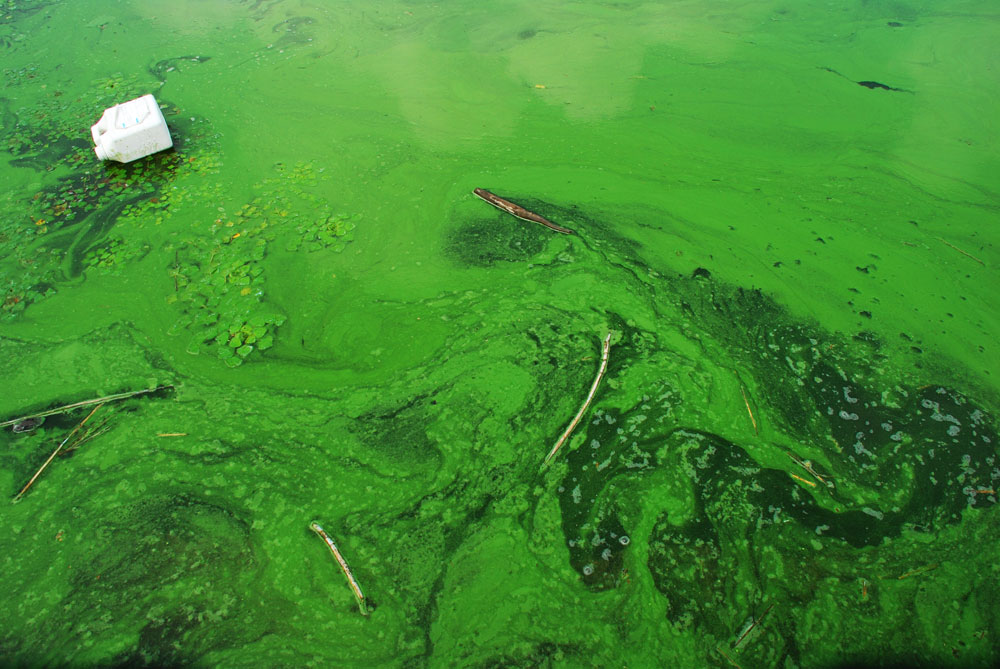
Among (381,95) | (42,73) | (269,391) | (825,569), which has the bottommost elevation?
(825,569)

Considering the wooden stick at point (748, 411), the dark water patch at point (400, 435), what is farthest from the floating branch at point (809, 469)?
the dark water patch at point (400, 435)

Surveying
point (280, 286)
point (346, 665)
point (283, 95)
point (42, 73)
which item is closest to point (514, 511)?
point (346, 665)

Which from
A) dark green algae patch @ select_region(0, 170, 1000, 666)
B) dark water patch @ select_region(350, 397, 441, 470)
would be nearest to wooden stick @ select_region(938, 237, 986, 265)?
dark green algae patch @ select_region(0, 170, 1000, 666)

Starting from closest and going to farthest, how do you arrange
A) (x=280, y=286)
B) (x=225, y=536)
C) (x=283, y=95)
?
(x=225, y=536), (x=280, y=286), (x=283, y=95)

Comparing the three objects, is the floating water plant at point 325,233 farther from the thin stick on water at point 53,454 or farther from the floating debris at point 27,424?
the floating debris at point 27,424

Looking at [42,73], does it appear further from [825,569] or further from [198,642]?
[825,569]

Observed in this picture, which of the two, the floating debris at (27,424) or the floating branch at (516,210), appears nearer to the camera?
the floating debris at (27,424)
